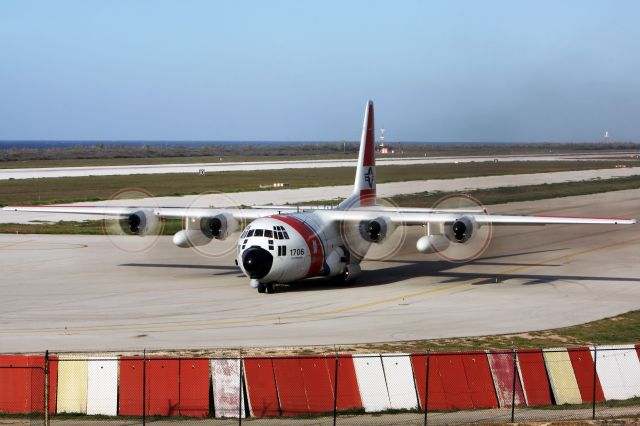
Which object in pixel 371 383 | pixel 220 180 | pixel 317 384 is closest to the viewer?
pixel 317 384

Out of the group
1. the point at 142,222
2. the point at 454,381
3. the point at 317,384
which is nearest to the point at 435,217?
the point at 142,222

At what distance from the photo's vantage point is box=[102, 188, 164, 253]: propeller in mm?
41438

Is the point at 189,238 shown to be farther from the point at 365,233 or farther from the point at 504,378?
the point at 504,378

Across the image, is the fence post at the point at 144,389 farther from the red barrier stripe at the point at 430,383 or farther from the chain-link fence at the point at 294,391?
the red barrier stripe at the point at 430,383

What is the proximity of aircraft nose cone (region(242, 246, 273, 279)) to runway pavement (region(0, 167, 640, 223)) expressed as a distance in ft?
78.0

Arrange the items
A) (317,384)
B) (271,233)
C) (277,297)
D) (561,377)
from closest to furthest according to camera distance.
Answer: (317,384) < (561,377) < (271,233) < (277,297)

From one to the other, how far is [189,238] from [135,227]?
9.82 feet

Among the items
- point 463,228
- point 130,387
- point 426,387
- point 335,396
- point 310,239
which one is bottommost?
point 335,396

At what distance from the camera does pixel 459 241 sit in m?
37.7

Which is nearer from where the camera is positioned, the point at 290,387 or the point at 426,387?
the point at 426,387

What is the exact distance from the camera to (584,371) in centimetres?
2245

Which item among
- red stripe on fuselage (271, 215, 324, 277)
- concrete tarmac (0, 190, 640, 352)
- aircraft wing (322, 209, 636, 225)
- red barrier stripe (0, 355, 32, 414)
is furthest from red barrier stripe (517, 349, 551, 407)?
red stripe on fuselage (271, 215, 324, 277)

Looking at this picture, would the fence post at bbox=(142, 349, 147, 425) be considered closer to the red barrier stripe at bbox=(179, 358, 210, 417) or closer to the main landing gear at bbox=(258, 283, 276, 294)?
the red barrier stripe at bbox=(179, 358, 210, 417)

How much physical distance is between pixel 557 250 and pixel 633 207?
93.2ft
